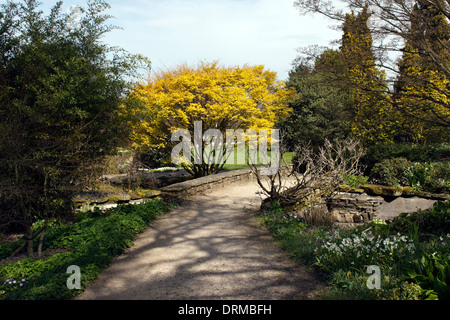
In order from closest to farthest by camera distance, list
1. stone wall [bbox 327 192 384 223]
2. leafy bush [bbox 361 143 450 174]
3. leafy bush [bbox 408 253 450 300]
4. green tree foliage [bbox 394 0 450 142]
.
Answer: leafy bush [bbox 408 253 450 300], stone wall [bbox 327 192 384 223], green tree foliage [bbox 394 0 450 142], leafy bush [bbox 361 143 450 174]

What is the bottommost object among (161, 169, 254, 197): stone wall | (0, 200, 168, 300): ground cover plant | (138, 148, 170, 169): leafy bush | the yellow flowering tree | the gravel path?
the gravel path

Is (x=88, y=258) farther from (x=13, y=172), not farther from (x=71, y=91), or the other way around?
(x=71, y=91)

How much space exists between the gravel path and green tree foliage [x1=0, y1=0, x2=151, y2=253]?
161cm

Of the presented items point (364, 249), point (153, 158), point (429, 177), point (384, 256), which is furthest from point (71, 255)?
point (153, 158)

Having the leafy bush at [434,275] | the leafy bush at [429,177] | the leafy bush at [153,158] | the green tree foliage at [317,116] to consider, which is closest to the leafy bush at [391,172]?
the leafy bush at [429,177]

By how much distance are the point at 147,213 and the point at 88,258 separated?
2.25 m

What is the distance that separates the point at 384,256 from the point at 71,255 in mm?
3872

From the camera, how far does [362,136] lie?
581 inches

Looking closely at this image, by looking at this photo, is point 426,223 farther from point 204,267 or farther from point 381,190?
point 204,267

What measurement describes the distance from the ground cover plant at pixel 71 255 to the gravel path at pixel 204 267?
15cm

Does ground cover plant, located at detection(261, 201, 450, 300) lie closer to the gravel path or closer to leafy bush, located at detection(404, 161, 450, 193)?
the gravel path

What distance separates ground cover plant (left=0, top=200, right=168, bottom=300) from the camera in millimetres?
3705

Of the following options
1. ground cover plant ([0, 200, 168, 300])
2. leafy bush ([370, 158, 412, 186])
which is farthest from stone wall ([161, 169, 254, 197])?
leafy bush ([370, 158, 412, 186])
